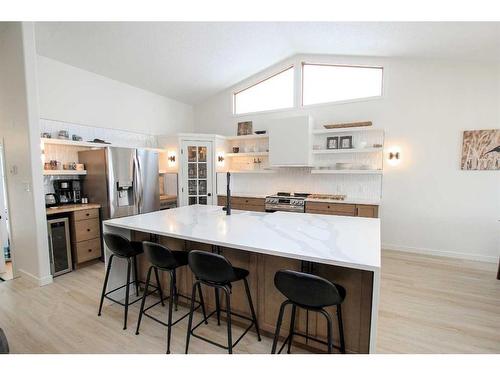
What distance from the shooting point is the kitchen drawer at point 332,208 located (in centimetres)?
420

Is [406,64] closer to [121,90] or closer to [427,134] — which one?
[427,134]

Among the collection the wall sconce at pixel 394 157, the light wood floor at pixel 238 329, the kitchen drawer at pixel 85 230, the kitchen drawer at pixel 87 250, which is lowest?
the light wood floor at pixel 238 329

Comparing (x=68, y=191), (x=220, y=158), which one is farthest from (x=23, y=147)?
(x=220, y=158)

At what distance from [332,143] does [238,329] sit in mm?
3670

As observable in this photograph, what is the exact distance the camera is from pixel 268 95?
5445 millimetres

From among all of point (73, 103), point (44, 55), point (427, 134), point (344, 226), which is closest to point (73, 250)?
point (73, 103)

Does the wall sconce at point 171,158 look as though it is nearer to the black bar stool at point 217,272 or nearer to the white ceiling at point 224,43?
the white ceiling at point 224,43

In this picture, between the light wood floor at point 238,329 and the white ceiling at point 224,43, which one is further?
the white ceiling at point 224,43

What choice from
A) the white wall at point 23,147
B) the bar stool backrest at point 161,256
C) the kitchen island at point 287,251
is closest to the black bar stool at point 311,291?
the kitchen island at point 287,251

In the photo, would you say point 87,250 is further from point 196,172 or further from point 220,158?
point 220,158

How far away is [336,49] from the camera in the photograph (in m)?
4.23

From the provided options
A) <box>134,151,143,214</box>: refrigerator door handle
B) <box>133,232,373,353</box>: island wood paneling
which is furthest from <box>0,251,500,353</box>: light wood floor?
<box>134,151,143,214</box>: refrigerator door handle

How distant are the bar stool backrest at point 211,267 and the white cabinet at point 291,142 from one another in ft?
10.8

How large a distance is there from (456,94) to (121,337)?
5327 millimetres
